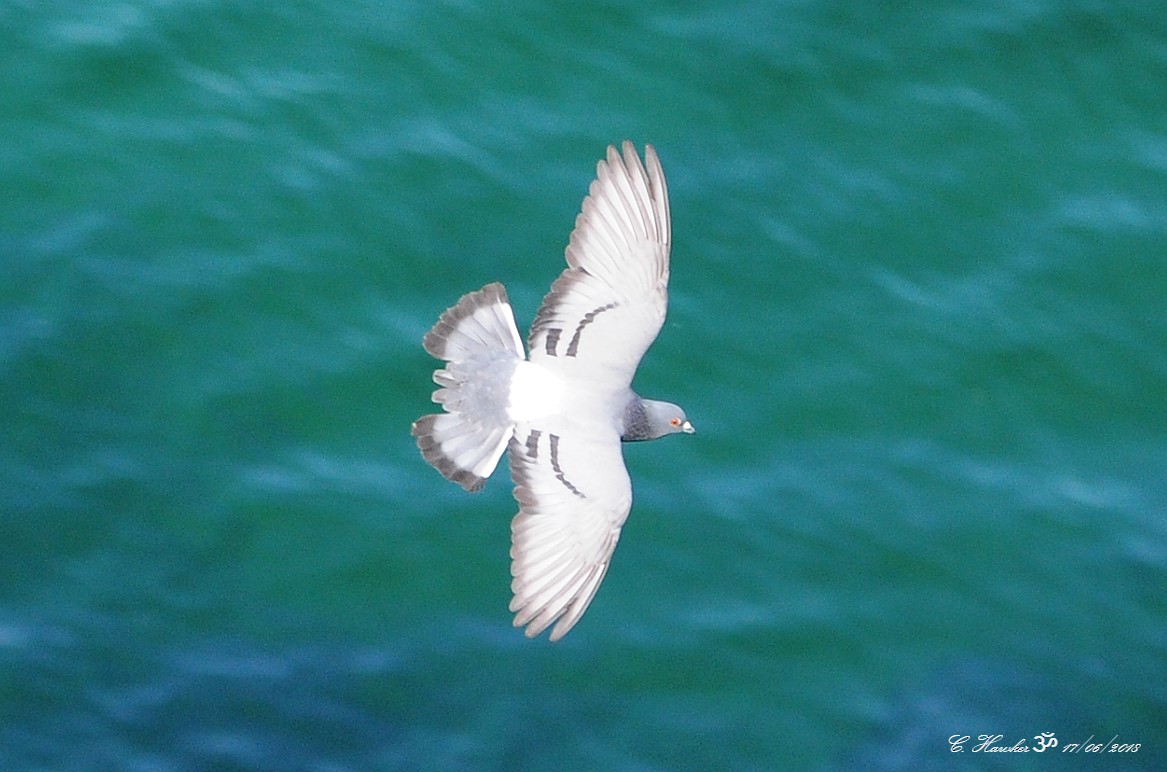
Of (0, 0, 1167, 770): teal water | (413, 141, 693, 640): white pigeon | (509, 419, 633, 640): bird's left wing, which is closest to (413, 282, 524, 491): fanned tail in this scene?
(413, 141, 693, 640): white pigeon

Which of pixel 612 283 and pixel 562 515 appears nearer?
pixel 562 515

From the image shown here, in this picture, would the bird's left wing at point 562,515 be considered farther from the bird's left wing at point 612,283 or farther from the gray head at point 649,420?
the bird's left wing at point 612,283

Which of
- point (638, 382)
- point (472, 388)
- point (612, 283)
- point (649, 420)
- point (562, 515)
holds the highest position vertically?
point (638, 382)

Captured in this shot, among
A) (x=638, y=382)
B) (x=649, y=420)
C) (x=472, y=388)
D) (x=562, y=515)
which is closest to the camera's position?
(x=562, y=515)

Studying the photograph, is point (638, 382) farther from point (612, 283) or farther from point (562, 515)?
point (562, 515)

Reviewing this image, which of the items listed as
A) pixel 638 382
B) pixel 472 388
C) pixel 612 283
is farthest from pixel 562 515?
pixel 638 382

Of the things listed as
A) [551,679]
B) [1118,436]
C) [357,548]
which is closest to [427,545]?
[357,548]
